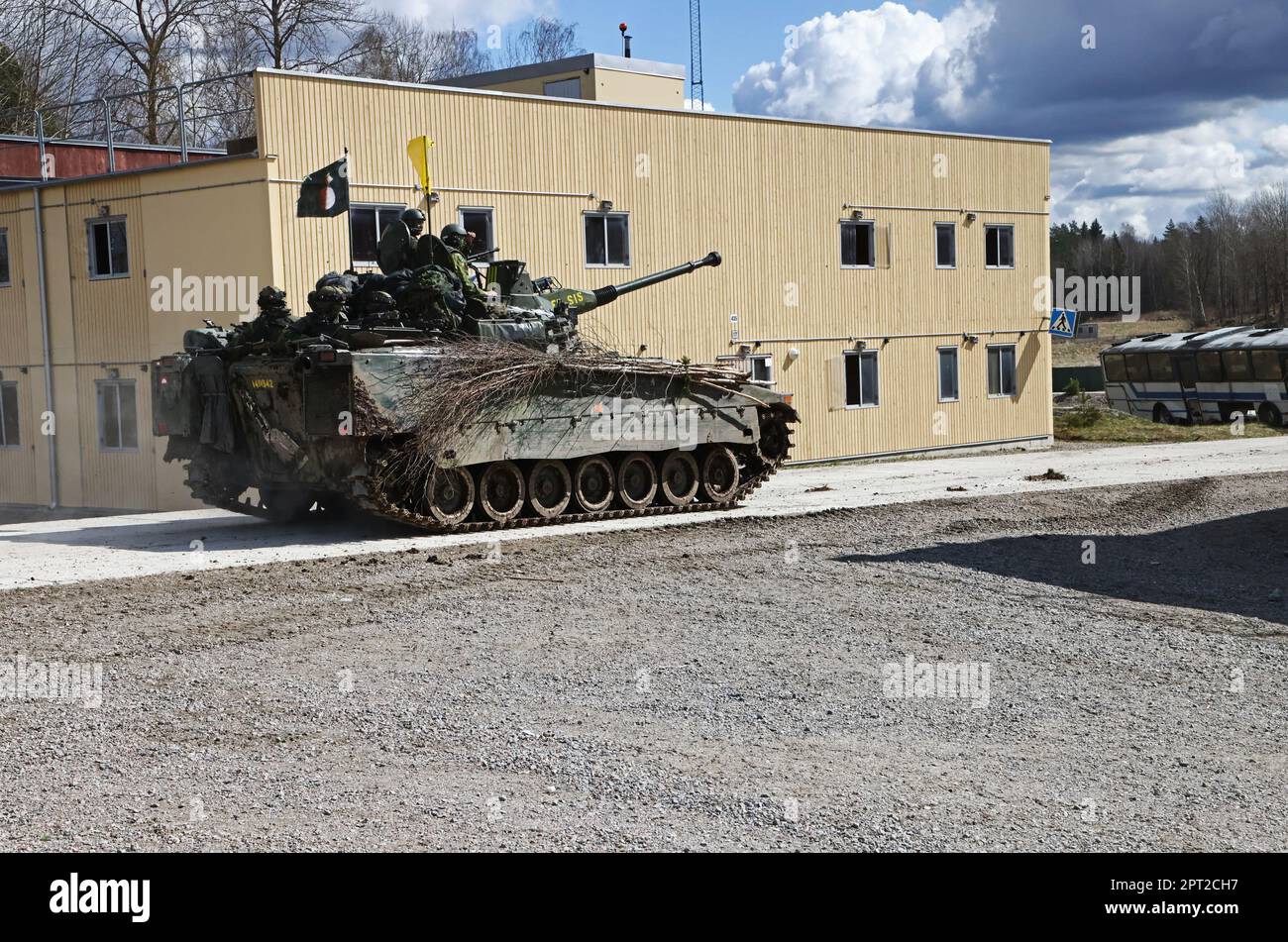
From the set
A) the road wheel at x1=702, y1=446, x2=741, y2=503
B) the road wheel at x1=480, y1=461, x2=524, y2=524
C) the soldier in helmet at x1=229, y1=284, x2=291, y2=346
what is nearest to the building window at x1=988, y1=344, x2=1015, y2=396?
the road wheel at x1=702, y1=446, x2=741, y2=503

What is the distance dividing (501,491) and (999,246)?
16.7 meters

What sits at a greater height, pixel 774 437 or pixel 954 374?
pixel 954 374

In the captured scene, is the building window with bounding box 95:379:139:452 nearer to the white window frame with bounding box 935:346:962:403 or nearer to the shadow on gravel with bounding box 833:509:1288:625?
the shadow on gravel with bounding box 833:509:1288:625

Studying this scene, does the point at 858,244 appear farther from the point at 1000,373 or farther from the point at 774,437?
the point at 774,437

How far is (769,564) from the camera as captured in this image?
13.9 metres

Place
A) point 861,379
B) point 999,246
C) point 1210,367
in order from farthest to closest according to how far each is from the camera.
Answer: point 1210,367 < point 999,246 < point 861,379

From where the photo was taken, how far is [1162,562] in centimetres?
1389

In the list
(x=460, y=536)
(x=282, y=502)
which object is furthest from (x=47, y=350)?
(x=460, y=536)

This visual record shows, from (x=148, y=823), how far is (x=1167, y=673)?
5840 mm

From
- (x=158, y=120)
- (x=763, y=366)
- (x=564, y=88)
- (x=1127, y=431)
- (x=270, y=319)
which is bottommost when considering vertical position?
(x=1127, y=431)

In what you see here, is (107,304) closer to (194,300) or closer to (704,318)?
(194,300)
